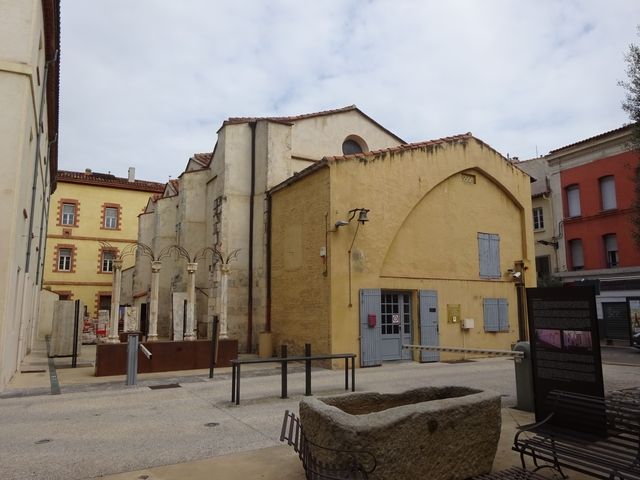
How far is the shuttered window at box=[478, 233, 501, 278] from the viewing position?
16094 mm

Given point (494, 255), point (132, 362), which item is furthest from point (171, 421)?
point (494, 255)

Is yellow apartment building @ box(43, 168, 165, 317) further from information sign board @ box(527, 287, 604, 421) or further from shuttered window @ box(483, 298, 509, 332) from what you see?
information sign board @ box(527, 287, 604, 421)

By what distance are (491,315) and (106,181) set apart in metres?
28.3

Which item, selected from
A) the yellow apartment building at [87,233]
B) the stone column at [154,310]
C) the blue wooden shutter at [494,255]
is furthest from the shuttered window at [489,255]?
the yellow apartment building at [87,233]

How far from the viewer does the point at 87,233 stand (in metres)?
32.0

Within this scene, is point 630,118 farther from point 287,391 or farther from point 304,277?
point 287,391

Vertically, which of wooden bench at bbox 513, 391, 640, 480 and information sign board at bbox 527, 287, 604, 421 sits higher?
information sign board at bbox 527, 287, 604, 421

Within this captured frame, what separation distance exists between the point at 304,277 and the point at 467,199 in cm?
653

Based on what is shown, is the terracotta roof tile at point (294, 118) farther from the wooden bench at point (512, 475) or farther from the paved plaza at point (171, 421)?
the wooden bench at point (512, 475)

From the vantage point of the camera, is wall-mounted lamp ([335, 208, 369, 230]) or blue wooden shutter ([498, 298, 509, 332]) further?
blue wooden shutter ([498, 298, 509, 332])

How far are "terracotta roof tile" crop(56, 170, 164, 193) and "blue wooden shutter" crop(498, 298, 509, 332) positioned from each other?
87.4 ft

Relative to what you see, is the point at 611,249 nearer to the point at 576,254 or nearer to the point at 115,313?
the point at 576,254

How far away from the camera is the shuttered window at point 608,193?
23.7 meters

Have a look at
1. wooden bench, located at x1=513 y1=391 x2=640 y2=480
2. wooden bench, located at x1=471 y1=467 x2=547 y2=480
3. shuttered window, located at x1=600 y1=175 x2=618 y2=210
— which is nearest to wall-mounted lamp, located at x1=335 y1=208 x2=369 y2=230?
wooden bench, located at x1=513 y1=391 x2=640 y2=480
